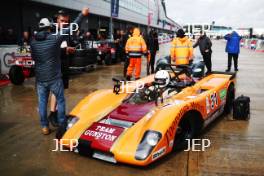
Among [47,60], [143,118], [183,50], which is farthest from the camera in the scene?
[183,50]

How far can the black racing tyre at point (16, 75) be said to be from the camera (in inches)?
375

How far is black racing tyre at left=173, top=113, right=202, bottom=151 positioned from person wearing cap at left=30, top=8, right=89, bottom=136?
152 cm

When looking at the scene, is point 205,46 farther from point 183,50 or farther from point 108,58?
point 108,58

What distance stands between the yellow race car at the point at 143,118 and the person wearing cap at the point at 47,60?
1.52 ft

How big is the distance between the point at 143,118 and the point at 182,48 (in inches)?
157

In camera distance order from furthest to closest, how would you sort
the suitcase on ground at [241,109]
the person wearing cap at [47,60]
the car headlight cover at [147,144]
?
the suitcase on ground at [241,109]
the person wearing cap at [47,60]
the car headlight cover at [147,144]

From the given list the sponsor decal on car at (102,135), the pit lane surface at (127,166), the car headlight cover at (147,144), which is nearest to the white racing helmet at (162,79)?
the pit lane surface at (127,166)

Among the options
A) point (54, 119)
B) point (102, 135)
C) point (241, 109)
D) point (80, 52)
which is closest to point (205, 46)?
point (80, 52)

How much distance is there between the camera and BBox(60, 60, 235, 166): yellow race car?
3.83m

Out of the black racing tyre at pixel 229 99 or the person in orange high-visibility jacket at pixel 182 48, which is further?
the person in orange high-visibility jacket at pixel 182 48

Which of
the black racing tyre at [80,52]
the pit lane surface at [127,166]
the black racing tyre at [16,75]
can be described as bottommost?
the pit lane surface at [127,166]

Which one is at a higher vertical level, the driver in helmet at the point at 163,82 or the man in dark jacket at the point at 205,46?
the man in dark jacket at the point at 205,46

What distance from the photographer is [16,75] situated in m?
9.62

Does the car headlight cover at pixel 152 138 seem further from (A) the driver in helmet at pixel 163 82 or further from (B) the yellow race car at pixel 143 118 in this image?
(A) the driver in helmet at pixel 163 82
